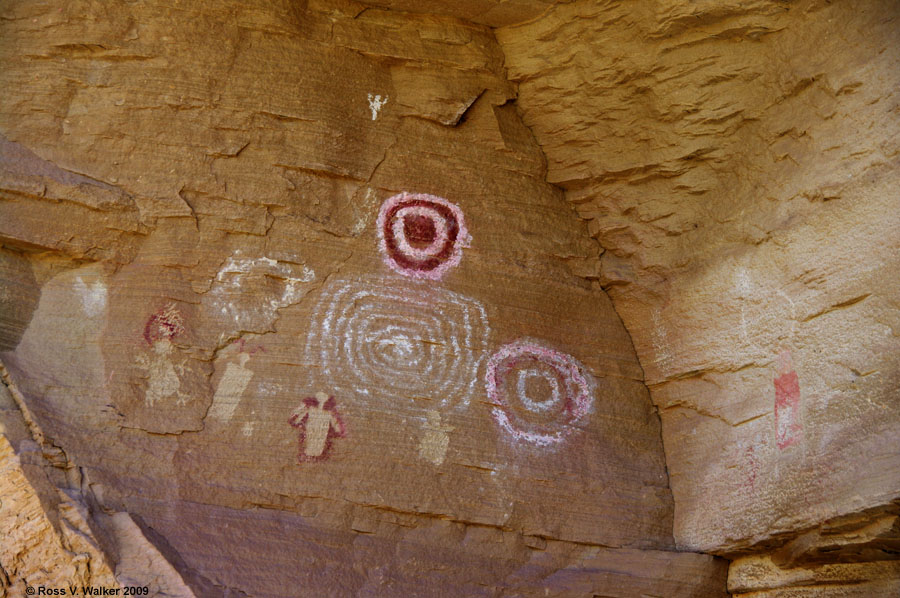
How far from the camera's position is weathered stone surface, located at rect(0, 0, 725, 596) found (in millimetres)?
3541

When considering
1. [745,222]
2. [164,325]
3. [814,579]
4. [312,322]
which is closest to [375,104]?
[312,322]

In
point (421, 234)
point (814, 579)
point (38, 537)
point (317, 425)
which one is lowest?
point (38, 537)

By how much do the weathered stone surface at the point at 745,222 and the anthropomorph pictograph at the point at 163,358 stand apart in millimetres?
2048

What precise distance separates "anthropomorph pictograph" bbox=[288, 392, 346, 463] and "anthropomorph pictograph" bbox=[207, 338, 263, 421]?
25cm

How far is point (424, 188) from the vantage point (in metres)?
4.29

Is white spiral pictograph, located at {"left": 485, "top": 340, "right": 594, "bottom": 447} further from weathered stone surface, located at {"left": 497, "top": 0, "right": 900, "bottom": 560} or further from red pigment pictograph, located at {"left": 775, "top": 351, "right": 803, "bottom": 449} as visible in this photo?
red pigment pictograph, located at {"left": 775, "top": 351, "right": 803, "bottom": 449}

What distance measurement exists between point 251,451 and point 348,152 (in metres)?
1.49

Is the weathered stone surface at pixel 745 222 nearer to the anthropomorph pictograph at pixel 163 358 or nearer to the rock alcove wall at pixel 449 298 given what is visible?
the rock alcove wall at pixel 449 298

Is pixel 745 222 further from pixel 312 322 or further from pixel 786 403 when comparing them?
pixel 312 322

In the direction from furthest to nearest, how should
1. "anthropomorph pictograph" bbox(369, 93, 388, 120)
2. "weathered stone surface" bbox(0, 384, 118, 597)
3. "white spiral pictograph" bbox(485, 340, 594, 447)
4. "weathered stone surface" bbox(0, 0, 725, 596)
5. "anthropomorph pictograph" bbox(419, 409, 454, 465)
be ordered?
"anthropomorph pictograph" bbox(369, 93, 388, 120) < "white spiral pictograph" bbox(485, 340, 594, 447) < "anthropomorph pictograph" bbox(419, 409, 454, 465) < "weathered stone surface" bbox(0, 0, 725, 596) < "weathered stone surface" bbox(0, 384, 118, 597)

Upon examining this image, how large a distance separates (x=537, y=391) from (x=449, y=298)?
607mm

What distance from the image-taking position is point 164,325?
374 centimetres

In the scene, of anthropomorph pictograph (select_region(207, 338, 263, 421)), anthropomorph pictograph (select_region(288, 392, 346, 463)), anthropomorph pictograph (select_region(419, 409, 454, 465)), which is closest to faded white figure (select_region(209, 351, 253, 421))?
anthropomorph pictograph (select_region(207, 338, 263, 421))

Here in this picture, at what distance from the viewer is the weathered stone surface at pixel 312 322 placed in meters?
3.54
